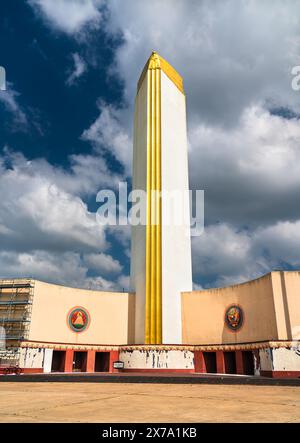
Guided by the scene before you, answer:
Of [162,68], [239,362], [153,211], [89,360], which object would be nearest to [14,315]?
[89,360]

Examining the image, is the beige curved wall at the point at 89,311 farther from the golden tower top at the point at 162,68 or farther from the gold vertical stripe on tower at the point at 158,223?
A: the golden tower top at the point at 162,68

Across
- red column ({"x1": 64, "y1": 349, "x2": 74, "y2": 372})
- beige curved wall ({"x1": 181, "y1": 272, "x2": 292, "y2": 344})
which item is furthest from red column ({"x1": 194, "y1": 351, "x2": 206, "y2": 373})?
red column ({"x1": 64, "y1": 349, "x2": 74, "y2": 372})

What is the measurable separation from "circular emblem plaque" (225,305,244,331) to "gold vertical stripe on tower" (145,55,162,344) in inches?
273

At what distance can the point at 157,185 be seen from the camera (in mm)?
41344

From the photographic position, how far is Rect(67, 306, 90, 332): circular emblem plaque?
35844mm

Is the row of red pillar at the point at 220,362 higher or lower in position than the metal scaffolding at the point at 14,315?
lower

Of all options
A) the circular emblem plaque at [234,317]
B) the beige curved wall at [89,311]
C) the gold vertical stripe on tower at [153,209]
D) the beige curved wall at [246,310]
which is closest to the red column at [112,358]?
the beige curved wall at [89,311]

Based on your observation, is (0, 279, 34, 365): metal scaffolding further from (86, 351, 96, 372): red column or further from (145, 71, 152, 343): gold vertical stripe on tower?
(145, 71, 152, 343): gold vertical stripe on tower

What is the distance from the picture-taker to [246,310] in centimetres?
3272

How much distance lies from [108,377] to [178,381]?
403cm

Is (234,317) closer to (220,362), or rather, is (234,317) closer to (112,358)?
(220,362)

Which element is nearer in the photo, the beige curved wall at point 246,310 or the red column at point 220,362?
the beige curved wall at point 246,310

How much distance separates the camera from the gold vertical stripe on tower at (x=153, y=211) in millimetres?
37469
